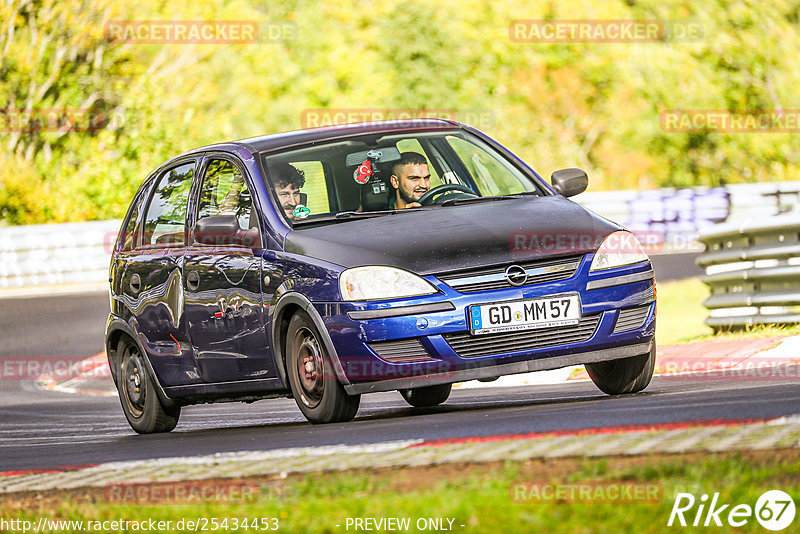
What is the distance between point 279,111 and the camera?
5697 centimetres

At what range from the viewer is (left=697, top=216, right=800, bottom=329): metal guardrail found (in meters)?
12.3

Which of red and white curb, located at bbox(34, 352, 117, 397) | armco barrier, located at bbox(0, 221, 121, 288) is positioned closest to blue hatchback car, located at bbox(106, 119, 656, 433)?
red and white curb, located at bbox(34, 352, 117, 397)

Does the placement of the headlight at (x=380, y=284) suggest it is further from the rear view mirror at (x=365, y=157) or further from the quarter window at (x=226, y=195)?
the rear view mirror at (x=365, y=157)

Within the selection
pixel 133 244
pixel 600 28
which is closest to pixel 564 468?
pixel 133 244

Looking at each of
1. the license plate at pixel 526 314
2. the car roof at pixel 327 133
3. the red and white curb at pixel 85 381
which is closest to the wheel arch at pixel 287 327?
the license plate at pixel 526 314

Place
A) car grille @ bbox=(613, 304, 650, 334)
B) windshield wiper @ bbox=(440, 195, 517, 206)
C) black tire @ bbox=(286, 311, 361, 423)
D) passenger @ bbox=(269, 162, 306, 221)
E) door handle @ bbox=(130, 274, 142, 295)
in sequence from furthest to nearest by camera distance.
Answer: door handle @ bbox=(130, 274, 142, 295), windshield wiper @ bbox=(440, 195, 517, 206), passenger @ bbox=(269, 162, 306, 221), car grille @ bbox=(613, 304, 650, 334), black tire @ bbox=(286, 311, 361, 423)

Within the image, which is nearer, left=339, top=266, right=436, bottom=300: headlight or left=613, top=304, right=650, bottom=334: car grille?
left=339, top=266, right=436, bottom=300: headlight

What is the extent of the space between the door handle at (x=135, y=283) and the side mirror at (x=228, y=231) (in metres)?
1.17

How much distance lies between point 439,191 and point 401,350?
157 centimetres

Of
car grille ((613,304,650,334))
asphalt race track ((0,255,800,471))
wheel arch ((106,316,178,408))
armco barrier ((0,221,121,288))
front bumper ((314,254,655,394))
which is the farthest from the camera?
armco barrier ((0,221,121,288))

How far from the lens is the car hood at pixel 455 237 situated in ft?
25.3

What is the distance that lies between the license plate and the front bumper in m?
0.03

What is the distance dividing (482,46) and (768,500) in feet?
177

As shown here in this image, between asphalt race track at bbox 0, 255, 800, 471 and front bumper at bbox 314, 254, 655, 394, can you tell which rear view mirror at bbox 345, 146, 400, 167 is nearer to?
front bumper at bbox 314, 254, 655, 394
